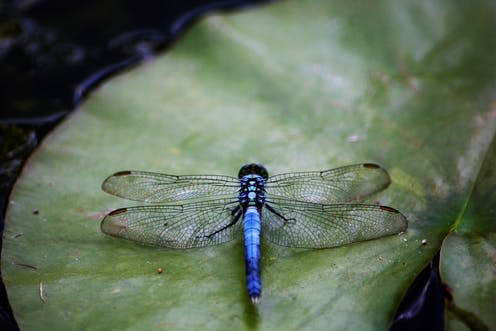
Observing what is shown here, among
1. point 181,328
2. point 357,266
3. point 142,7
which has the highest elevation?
point 142,7

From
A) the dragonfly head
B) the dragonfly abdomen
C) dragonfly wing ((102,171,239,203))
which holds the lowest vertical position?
the dragonfly abdomen

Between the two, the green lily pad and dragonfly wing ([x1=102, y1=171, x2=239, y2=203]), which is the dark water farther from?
dragonfly wing ([x1=102, y1=171, x2=239, y2=203])

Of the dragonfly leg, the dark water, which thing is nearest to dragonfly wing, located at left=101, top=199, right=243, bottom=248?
the dragonfly leg

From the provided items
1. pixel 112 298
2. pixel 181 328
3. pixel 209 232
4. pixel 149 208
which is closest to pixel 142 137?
pixel 149 208

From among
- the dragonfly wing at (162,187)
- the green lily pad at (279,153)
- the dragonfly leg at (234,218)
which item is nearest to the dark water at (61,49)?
the green lily pad at (279,153)

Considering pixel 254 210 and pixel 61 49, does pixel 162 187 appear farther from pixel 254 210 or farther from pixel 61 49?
pixel 61 49

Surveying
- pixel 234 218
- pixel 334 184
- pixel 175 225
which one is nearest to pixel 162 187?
pixel 175 225

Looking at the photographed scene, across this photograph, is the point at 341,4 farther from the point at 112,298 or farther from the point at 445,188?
the point at 112,298

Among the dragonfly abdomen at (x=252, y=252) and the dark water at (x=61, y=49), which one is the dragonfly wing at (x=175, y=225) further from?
the dark water at (x=61, y=49)
